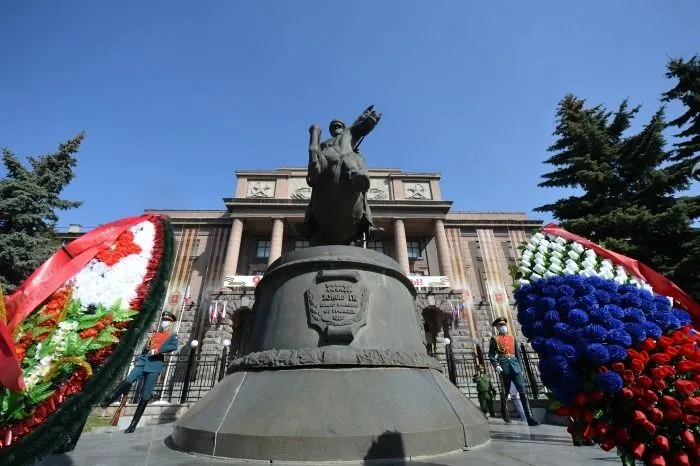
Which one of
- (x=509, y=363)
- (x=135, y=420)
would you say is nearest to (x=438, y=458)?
(x=509, y=363)

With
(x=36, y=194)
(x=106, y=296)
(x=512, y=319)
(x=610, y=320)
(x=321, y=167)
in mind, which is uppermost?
(x=36, y=194)

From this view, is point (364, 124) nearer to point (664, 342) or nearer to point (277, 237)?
point (664, 342)

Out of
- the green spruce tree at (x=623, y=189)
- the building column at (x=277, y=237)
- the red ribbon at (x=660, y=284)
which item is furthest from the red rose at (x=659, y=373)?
the building column at (x=277, y=237)

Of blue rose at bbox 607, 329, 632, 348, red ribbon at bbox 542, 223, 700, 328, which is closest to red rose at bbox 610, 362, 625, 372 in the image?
blue rose at bbox 607, 329, 632, 348

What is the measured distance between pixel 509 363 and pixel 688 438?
5.27 m

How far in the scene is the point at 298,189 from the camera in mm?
29984

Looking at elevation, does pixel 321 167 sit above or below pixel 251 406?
above

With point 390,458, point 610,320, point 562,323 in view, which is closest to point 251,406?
point 390,458

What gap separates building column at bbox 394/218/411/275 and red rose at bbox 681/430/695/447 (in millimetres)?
23191

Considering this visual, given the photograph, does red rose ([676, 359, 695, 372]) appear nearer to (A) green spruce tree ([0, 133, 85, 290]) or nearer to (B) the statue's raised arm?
(B) the statue's raised arm

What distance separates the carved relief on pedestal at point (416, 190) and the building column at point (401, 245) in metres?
3.89

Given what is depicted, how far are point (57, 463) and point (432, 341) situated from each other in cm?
2421

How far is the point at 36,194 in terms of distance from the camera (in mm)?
14914

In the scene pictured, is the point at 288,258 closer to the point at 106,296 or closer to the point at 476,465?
the point at 106,296
